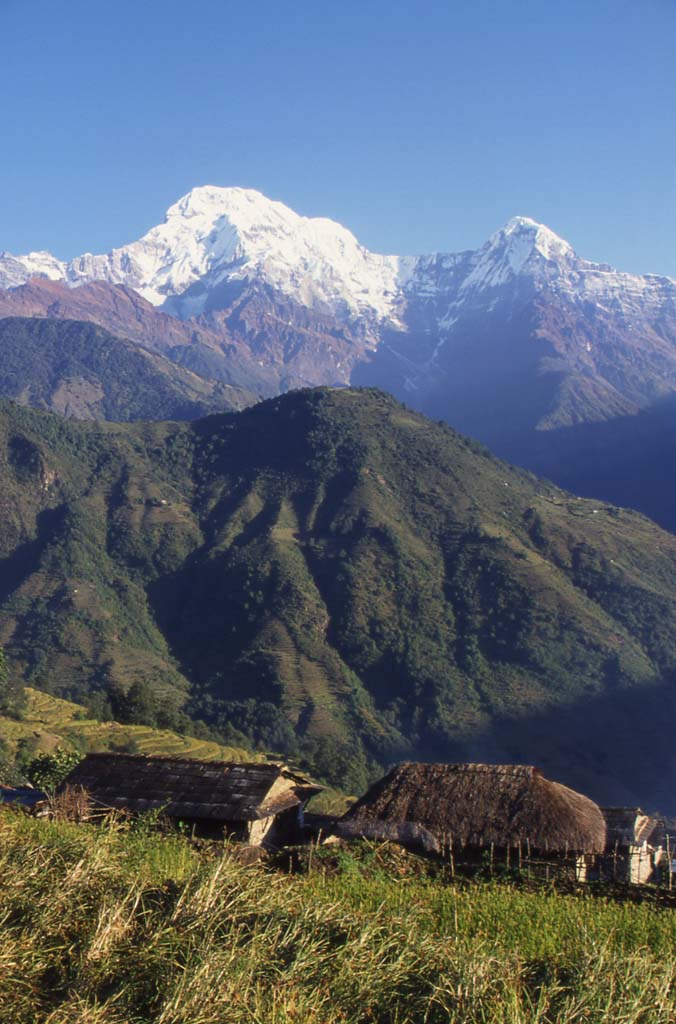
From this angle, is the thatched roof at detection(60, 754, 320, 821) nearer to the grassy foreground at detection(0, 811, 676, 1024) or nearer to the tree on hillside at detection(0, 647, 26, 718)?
the grassy foreground at detection(0, 811, 676, 1024)

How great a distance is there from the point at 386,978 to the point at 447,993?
1.31 ft

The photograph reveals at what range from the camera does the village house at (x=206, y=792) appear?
1819cm

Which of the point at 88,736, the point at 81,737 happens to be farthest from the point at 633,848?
the point at 88,736

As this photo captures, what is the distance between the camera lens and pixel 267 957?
5.85 meters

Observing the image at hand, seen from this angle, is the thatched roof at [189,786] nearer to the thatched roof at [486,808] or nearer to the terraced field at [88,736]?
the thatched roof at [486,808]

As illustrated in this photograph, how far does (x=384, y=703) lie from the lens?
88.6 m

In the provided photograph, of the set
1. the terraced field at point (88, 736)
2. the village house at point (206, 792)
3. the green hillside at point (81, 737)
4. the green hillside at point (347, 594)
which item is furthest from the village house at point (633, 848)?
the green hillside at point (347, 594)

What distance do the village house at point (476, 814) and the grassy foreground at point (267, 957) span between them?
10.4m

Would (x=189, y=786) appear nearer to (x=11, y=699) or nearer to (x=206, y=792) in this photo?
(x=206, y=792)

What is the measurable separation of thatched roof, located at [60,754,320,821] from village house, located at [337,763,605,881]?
164 cm

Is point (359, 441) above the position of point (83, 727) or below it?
above

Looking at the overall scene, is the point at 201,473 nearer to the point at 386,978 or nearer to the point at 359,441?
the point at 359,441

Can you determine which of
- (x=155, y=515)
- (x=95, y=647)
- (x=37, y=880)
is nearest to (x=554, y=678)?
(x=95, y=647)

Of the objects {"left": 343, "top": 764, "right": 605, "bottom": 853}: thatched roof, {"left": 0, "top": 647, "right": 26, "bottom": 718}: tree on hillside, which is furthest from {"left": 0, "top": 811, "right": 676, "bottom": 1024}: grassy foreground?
{"left": 0, "top": 647, "right": 26, "bottom": 718}: tree on hillside
